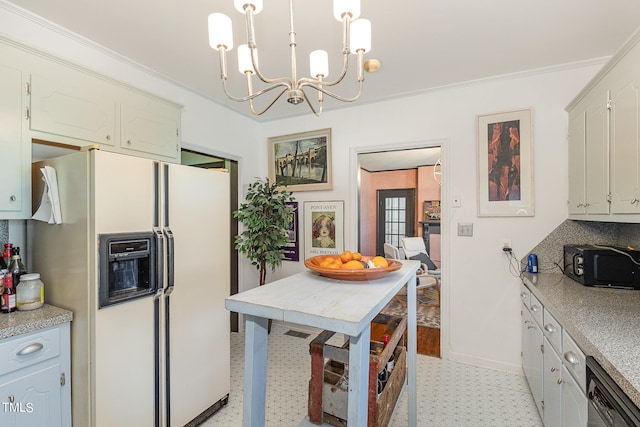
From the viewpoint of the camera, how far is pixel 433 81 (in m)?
2.66

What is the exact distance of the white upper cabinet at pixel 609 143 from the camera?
1.46 m

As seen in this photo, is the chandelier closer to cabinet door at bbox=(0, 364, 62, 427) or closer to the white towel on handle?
the white towel on handle

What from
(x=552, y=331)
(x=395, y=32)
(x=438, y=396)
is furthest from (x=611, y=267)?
(x=395, y=32)

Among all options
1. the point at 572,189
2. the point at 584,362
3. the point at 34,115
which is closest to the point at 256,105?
the point at 34,115

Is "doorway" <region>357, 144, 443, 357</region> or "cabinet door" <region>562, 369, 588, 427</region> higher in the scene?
"doorway" <region>357, 144, 443, 357</region>

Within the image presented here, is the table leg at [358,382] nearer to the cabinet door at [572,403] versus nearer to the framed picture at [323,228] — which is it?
the cabinet door at [572,403]

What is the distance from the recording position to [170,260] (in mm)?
1771

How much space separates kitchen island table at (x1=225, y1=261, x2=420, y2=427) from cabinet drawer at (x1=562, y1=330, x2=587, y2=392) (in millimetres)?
825

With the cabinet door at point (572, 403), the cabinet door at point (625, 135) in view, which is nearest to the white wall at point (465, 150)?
the cabinet door at point (625, 135)

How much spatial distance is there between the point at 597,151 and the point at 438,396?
197cm

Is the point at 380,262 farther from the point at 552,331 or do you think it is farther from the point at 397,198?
the point at 397,198

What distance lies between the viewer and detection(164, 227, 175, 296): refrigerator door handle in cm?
176

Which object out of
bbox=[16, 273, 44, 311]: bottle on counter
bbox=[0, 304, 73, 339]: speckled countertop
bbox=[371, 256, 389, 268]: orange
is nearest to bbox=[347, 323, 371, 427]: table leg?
bbox=[371, 256, 389, 268]: orange

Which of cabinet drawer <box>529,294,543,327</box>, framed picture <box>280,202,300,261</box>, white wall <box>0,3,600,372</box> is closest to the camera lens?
cabinet drawer <box>529,294,543,327</box>
